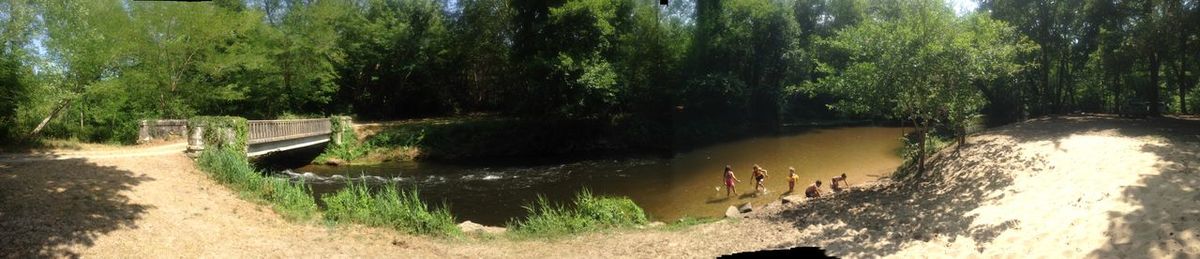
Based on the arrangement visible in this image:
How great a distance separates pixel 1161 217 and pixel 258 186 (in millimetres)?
14858

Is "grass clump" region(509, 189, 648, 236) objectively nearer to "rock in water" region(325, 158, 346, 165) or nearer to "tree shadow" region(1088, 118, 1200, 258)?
"tree shadow" region(1088, 118, 1200, 258)

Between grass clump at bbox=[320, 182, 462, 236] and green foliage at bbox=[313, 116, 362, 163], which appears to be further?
green foliage at bbox=[313, 116, 362, 163]

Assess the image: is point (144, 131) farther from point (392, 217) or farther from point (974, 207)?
point (974, 207)

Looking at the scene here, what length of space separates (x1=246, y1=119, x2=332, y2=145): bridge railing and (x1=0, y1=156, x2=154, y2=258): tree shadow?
5698 mm

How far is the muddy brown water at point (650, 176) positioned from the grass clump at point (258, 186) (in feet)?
5.14

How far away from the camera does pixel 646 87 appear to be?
30641mm

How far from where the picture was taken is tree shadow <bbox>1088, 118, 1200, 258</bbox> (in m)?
6.55

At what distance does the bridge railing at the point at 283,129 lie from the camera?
17.1 m

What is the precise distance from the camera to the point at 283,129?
788 inches

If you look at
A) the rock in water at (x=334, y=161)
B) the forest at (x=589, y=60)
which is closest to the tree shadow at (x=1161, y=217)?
the forest at (x=589, y=60)

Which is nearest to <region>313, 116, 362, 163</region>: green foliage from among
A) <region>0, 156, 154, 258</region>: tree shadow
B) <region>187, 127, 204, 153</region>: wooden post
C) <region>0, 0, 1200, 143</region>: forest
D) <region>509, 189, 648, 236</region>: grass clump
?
<region>0, 0, 1200, 143</region>: forest

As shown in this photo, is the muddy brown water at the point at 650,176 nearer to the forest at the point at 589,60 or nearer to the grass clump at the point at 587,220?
the grass clump at the point at 587,220

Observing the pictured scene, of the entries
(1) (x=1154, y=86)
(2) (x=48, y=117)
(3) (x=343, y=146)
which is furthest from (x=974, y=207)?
(3) (x=343, y=146)

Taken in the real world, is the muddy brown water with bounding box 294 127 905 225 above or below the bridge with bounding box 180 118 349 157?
below
